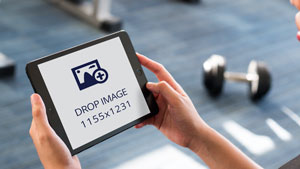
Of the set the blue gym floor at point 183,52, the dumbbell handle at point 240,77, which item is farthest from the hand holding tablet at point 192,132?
the dumbbell handle at point 240,77

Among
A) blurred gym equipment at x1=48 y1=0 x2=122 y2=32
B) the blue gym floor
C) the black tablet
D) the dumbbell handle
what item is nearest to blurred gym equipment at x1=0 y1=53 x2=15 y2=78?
the blue gym floor

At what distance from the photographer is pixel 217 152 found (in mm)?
1062

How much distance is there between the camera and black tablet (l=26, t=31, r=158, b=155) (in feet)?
3.36

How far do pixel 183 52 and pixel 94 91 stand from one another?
176cm

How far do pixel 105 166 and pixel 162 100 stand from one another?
812 millimetres

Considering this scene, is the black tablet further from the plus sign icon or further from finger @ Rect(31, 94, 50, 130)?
finger @ Rect(31, 94, 50, 130)

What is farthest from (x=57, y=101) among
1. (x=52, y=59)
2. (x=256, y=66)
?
(x=256, y=66)

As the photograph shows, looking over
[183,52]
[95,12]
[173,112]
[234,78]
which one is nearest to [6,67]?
[95,12]

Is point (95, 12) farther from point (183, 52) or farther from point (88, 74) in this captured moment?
point (88, 74)

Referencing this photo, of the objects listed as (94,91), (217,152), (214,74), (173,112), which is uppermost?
(94,91)

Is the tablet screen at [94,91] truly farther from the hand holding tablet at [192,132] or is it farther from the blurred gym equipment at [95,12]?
the blurred gym equipment at [95,12]

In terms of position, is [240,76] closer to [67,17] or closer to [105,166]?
[105,166]

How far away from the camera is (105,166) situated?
189cm

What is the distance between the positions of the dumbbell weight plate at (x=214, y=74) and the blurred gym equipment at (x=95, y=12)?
0.79 metres
